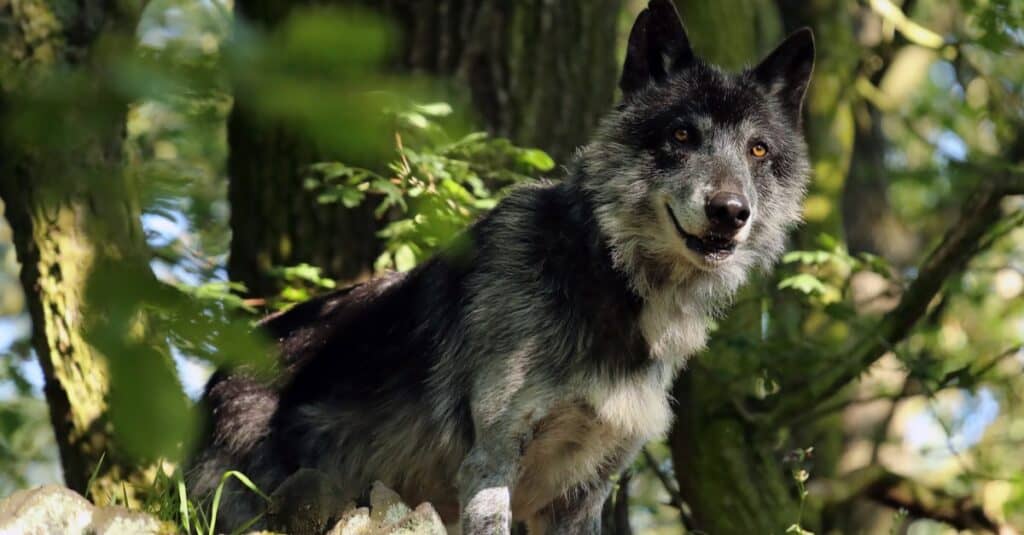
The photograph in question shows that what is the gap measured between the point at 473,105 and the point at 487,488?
355 cm

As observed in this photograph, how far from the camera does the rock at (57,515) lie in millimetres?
4012

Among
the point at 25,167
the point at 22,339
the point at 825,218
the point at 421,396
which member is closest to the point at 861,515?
the point at 825,218

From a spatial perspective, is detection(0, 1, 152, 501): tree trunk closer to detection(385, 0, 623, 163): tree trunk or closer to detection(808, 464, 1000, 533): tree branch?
detection(385, 0, 623, 163): tree trunk

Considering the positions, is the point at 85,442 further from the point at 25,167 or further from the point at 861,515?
the point at 861,515

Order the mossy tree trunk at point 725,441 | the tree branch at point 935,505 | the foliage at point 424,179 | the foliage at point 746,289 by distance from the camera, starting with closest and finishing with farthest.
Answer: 1. the foliage at point 746,289
2. the foliage at point 424,179
3. the mossy tree trunk at point 725,441
4. the tree branch at point 935,505

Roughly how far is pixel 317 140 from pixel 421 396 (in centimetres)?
461

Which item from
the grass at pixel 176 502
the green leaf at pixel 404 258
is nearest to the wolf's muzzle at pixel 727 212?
the green leaf at pixel 404 258

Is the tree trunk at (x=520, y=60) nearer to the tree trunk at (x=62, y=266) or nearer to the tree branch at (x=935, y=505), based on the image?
the tree trunk at (x=62, y=266)

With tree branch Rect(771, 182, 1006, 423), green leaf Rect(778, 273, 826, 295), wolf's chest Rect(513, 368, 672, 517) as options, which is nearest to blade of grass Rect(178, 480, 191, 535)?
wolf's chest Rect(513, 368, 672, 517)

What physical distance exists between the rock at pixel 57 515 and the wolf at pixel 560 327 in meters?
1.07

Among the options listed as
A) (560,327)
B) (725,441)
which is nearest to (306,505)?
(560,327)

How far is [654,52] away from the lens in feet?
20.1

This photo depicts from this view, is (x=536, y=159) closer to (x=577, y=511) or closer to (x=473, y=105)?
(x=473, y=105)

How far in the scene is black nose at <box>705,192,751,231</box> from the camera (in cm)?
540
